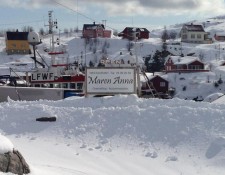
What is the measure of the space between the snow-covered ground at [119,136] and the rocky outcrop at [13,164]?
39cm

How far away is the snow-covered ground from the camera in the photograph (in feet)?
43.5

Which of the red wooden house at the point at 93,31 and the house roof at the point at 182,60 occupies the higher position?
the red wooden house at the point at 93,31

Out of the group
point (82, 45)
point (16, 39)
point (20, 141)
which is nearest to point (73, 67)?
point (20, 141)

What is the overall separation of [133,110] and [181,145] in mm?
3014

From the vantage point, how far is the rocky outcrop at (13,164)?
32.9ft

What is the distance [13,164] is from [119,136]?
6.18 m

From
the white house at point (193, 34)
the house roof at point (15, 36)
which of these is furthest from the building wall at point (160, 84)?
the white house at point (193, 34)

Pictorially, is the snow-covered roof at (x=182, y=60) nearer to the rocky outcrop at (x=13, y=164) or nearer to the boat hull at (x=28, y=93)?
the boat hull at (x=28, y=93)

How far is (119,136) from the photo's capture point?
16.0 meters

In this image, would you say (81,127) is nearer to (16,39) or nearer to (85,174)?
(85,174)

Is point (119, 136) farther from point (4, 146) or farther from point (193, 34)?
point (193, 34)

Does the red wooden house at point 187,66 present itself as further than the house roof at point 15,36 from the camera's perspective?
No

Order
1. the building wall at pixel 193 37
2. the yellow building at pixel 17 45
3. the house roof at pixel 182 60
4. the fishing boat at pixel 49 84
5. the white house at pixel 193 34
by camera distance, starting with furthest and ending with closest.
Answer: the building wall at pixel 193 37 → the white house at pixel 193 34 → the yellow building at pixel 17 45 → the house roof at pixel 182 60 → the fishing boat at pixel 49 84

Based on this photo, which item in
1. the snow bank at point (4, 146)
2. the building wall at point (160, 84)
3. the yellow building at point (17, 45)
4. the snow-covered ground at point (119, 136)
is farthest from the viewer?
the yellow building at point (17, 45)
